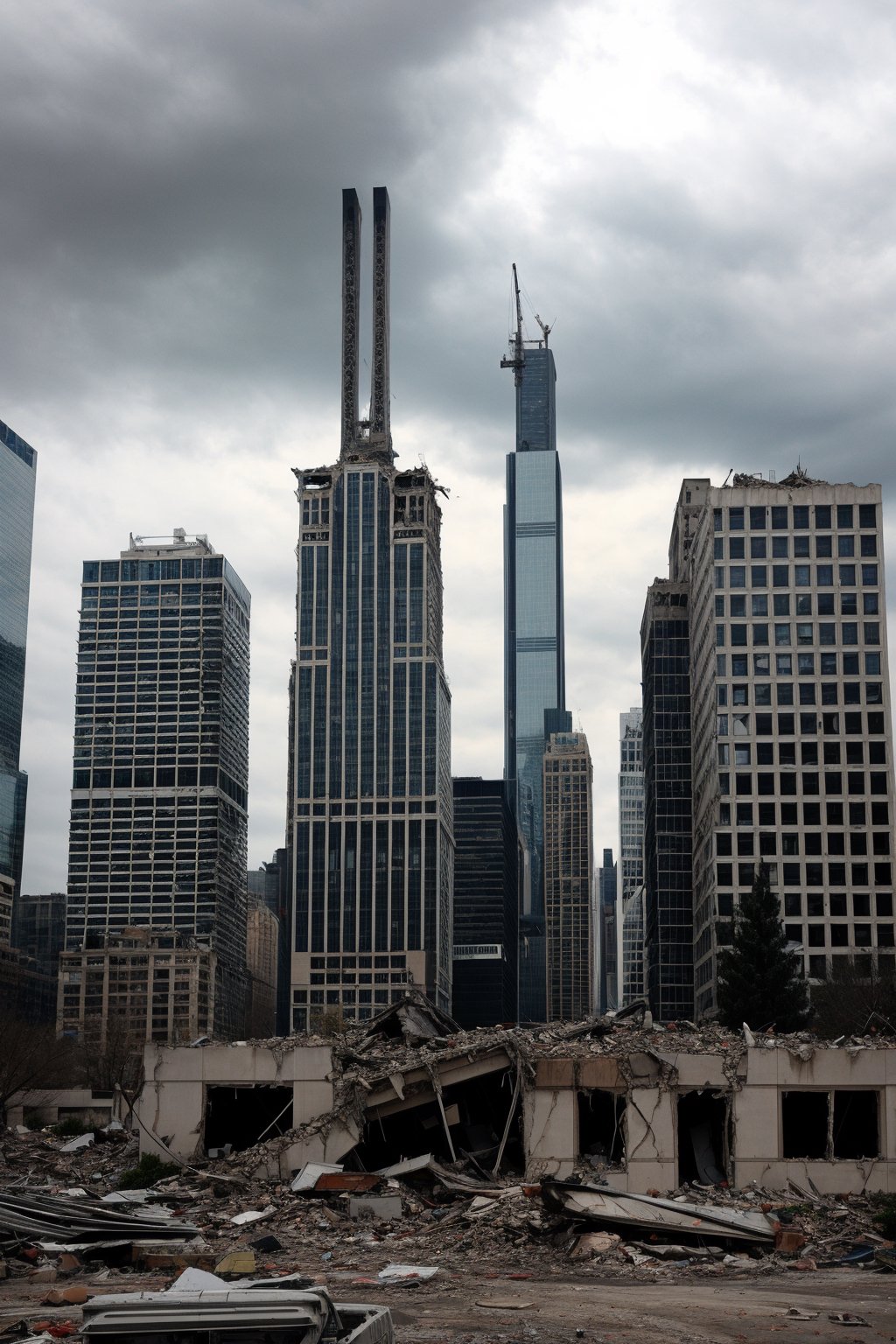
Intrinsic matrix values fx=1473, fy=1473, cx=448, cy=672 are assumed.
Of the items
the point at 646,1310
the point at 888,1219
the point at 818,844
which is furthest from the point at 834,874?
the point at 646,1310

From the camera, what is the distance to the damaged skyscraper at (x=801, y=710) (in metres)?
104

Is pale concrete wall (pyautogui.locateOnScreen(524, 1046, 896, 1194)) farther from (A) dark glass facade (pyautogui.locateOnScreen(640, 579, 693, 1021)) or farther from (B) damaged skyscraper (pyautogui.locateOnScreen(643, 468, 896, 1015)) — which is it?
(A) dark glass facade (pyautogui.locateOnScreen(640, 579, 693, 1021))

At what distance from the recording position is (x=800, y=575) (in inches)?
4220

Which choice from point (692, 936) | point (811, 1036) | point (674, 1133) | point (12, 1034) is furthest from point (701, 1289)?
point (692, 936)

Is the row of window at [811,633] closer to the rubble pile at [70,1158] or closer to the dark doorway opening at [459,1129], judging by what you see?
the rubble pile at [70,1158]

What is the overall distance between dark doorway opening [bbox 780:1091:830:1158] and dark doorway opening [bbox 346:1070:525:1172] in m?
7.76

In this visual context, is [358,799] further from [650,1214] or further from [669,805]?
[650,1214]

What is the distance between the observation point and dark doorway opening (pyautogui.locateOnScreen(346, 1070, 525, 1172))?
37.5 metres

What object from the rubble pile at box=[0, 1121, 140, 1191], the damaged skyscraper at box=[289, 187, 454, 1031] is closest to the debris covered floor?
the rubble pile at box=[0, 1121, 140, 1191]

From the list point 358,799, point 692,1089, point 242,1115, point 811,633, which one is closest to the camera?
point 692,1089

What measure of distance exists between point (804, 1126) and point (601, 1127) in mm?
5922

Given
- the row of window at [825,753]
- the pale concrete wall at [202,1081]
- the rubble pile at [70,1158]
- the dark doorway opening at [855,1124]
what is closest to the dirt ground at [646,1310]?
the pale concrete wall at [202,1081]

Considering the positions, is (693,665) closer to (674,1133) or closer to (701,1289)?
(674,1133)

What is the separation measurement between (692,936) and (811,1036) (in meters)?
85.8
